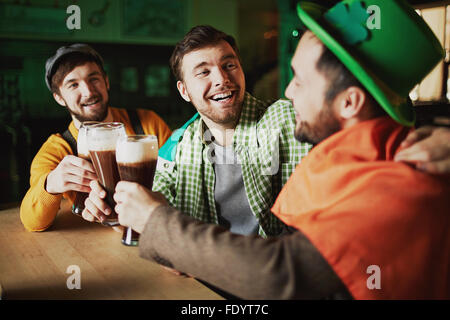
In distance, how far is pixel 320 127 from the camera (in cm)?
92

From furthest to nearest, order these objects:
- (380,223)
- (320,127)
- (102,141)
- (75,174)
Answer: (75,174) → (102,141) → (320,127) → (380,223)

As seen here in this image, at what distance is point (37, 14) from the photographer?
193 inches

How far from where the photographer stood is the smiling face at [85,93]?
6.31 ft

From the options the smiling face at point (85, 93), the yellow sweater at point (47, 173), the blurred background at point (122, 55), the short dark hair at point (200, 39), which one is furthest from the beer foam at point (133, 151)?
the blurred background at point (122, 55)

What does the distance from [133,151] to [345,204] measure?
25.5 inches

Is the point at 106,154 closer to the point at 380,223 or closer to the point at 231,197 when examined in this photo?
the point at 231,197

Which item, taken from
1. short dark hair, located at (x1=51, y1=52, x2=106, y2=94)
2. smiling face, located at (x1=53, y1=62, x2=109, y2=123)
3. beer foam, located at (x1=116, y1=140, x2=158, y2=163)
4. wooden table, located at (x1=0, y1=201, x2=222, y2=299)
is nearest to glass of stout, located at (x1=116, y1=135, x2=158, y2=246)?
beer foam, located at (x1=116, y1=140, x2=158, y2=163)

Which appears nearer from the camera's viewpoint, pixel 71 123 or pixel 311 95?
pixel 311 95

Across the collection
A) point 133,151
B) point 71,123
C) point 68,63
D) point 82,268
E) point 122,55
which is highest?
point 122,55

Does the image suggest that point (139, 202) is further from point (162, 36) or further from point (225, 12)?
point (225, 12)

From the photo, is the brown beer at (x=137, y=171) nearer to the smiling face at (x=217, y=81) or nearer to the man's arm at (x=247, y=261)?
the man's arm at (x=247, y=261)

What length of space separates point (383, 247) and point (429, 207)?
0.40 feet

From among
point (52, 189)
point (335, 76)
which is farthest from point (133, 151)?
point (335, 76)

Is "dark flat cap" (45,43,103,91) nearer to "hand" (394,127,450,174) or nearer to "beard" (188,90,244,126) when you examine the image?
"beard" (188,90,244,126)
